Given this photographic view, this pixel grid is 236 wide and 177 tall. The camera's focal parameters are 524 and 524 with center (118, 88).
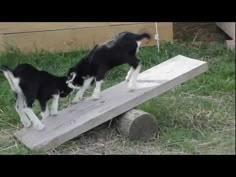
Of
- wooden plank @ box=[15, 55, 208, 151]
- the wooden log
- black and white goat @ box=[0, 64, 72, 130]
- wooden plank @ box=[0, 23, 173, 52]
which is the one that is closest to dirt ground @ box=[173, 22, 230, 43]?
wooden plank @ box=[0, 23, 173, 52]

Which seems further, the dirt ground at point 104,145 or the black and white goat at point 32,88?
the black and white goat at point 32,88

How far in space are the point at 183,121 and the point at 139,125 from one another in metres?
0.30

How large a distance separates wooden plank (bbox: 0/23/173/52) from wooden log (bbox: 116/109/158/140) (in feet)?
7.49

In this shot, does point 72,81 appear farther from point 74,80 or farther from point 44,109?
point 44,109

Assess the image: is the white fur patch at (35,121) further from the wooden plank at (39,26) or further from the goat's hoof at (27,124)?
the wooden plank at (39,26)

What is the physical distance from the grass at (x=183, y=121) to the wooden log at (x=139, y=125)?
0.05 metres

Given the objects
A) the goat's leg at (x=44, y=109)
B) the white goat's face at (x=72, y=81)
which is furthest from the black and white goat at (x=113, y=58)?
the goat's leg at (x=44, y=109)

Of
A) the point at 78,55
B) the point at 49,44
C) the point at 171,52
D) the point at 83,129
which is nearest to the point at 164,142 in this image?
the point at 83,129

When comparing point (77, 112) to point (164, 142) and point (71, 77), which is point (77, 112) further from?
point (164, 142)

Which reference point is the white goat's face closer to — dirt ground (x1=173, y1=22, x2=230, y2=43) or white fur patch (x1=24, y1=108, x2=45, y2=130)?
white fur patch (x1=24, y1=108, x2=45, y2=130)

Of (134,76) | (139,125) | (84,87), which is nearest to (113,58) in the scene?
(134,76)

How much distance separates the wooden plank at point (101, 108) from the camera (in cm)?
333

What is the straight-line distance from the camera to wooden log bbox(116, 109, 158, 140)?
3.40 meters

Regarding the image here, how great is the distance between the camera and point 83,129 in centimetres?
335
